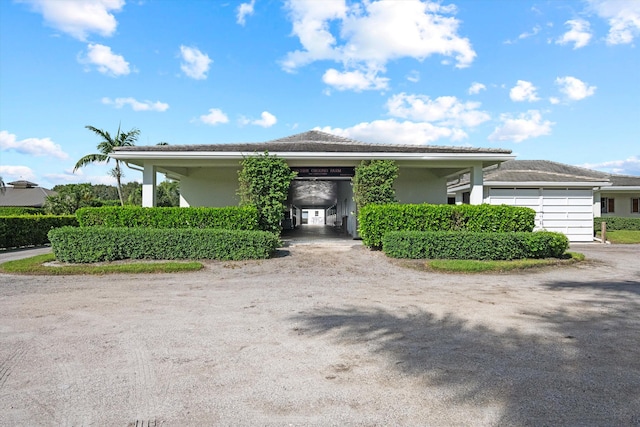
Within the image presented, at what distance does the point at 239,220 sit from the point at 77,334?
789cm

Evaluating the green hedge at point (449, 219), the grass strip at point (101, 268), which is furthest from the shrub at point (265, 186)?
the grass strip at point (101, 268)

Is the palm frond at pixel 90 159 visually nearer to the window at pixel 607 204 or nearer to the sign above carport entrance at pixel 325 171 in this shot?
the sign above carport entrance at pixel 325 171

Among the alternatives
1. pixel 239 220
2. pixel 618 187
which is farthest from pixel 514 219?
pixel 618 187

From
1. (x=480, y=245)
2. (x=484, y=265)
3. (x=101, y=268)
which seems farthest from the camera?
(x=480, y=245)

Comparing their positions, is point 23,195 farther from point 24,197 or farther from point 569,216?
point 569,216

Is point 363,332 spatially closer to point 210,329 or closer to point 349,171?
point 210,329

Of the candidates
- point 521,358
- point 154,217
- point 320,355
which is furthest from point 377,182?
point 320,355

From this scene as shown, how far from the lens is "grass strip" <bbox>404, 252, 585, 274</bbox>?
9938mm

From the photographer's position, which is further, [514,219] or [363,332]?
[514,219]

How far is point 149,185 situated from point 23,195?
45.2m

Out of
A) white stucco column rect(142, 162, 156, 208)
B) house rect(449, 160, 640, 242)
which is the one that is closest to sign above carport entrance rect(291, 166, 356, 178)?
white stucco column rect(142, 162, 156, 208)

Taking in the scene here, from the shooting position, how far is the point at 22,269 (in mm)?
10000

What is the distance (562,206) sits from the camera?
19.0 metres

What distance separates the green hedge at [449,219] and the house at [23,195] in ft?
153
